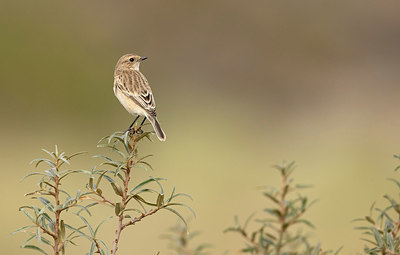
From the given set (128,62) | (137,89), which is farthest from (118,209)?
(128,62)

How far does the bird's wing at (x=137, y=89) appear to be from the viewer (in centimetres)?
386

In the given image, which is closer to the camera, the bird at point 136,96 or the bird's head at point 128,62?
the bird at point 136,96

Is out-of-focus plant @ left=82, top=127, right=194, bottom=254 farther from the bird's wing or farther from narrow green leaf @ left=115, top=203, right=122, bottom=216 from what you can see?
the bird's wing

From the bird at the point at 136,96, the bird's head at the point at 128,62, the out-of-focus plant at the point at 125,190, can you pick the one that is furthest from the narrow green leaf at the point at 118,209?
the bird's head at the point at 128,62

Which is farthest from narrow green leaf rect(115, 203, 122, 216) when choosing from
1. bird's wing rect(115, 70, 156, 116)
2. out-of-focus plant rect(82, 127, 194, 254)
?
bird's wing rect(115, 70, 156, 116)

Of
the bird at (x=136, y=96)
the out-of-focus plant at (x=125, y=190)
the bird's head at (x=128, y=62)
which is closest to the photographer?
the out-of-focus plant at (x=125, y=190)

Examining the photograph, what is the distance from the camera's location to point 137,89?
400 centimetres

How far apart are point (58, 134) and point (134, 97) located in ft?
19.6

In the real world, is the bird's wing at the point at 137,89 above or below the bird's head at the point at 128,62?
below

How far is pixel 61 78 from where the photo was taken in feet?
34.6

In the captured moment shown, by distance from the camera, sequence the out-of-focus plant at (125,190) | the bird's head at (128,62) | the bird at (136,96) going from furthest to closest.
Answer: the bird's head at (128,62), the bird at (136,96), the out-of-focus plant at (125,190)

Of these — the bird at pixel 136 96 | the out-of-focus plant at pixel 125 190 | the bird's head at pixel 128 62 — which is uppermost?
the bird's head at pixel 128 62

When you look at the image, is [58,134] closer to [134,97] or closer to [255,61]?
[255,61]

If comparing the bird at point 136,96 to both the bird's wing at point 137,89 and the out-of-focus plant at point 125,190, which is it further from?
the out-of-focus plant at point 125,190
